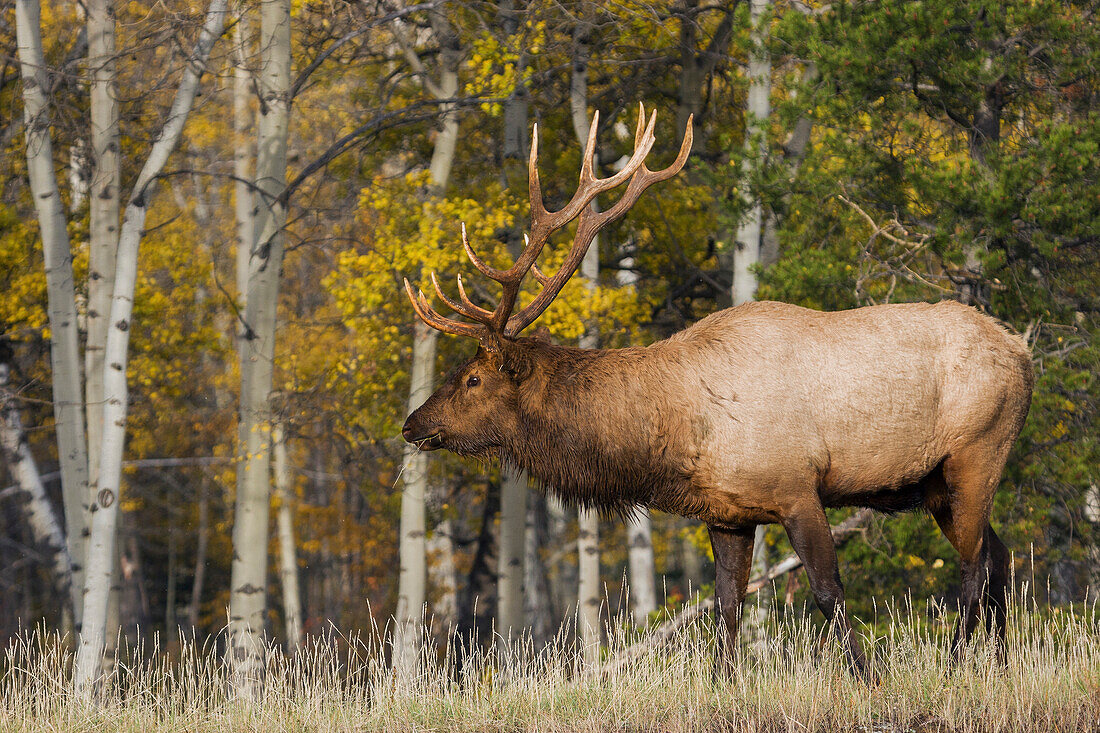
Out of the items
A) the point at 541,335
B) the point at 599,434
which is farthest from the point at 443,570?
the point at 599,434

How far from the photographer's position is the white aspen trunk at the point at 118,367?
9359 millimetres

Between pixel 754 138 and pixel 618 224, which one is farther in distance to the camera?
pixel 618 224

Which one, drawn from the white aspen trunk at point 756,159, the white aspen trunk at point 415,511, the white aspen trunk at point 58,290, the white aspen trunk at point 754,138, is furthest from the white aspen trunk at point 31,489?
the white aspen trunk at point 754,138

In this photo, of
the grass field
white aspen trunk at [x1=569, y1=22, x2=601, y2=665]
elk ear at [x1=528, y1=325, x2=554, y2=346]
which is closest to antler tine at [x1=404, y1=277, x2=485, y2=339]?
elk ear at [x1=528, y1=325, x2=554, y2=346]

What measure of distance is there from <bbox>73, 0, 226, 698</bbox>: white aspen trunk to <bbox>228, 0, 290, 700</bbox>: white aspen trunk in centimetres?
70

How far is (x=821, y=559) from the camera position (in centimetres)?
569

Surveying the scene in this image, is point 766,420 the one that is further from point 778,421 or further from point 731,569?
point 731,569

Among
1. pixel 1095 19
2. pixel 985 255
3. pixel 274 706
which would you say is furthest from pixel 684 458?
pixel 1095 19

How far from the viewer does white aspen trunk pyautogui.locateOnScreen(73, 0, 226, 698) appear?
9359 millimetres

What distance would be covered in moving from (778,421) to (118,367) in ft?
19.9

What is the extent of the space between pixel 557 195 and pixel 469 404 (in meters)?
8.60

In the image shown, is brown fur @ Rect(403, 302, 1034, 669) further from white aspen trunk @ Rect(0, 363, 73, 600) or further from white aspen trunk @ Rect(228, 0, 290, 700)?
white aspen trunk @ Rect(0, 363, 73, 600)

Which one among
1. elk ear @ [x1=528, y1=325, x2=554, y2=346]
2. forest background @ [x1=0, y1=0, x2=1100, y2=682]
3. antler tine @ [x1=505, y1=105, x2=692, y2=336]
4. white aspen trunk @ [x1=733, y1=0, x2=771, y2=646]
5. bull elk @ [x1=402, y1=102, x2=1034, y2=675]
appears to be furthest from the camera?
white aspen trunk @ [x1=733, y1=0, x2=771, y2=646]

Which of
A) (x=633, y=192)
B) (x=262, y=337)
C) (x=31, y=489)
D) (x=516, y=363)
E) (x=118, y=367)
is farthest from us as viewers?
(x=31, y=489)
